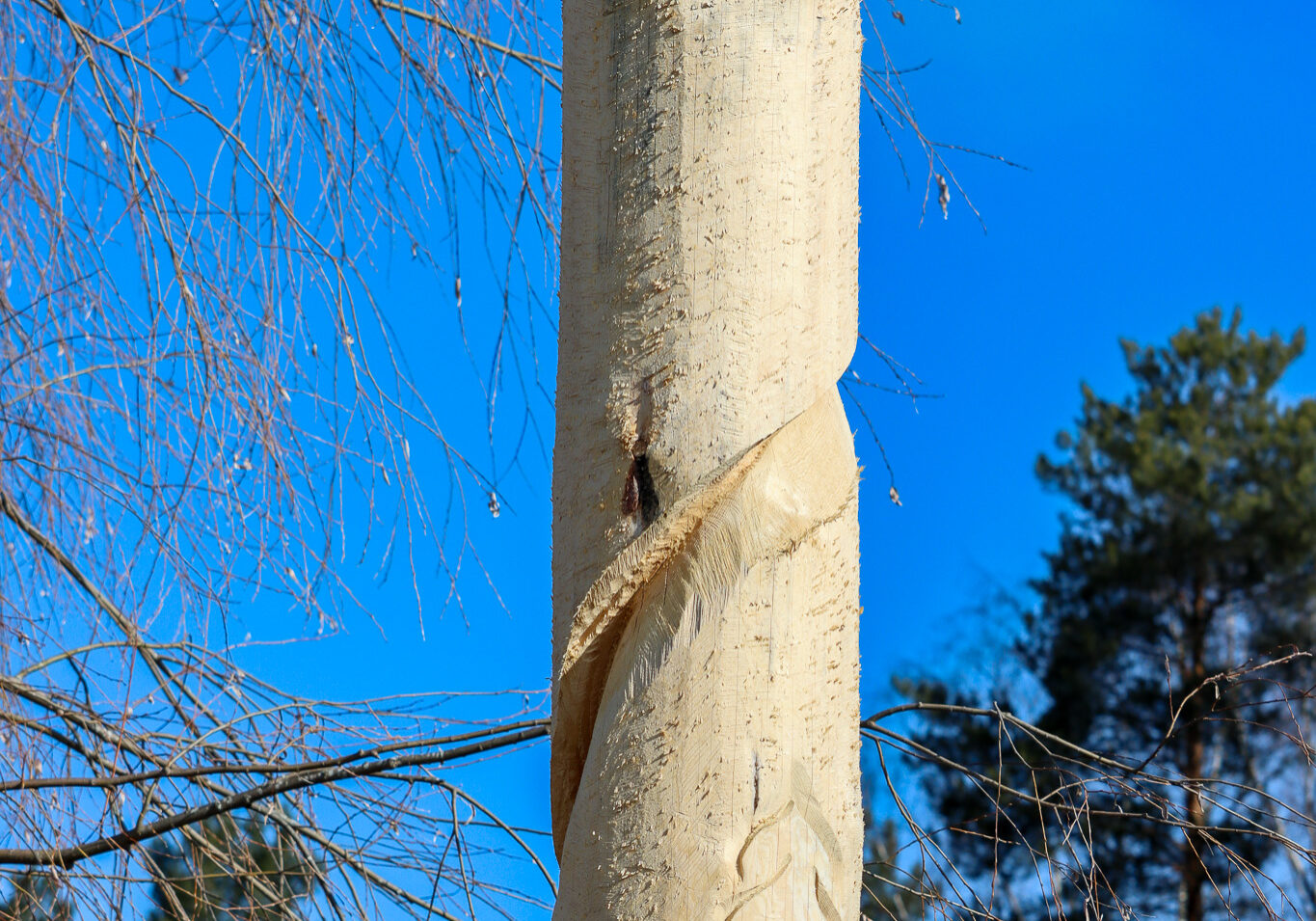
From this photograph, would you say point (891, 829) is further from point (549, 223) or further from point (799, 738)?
point (799, 738)

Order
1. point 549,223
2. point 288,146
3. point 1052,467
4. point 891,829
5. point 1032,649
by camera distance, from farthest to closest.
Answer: point 1052,467 → point 1032,649 → point 891,829 → point 549,223 → point 288,146

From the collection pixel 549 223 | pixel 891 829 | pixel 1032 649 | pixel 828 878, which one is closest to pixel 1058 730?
pixel 1032 649

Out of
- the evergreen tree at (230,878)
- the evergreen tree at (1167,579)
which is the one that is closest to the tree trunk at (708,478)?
the evergreen tree at (230,878)

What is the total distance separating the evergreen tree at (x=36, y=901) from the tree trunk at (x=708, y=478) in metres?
1.11

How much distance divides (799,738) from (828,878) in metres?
0.08

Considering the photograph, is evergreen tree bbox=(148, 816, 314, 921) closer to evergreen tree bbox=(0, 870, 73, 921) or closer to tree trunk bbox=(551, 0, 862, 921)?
evergreen tree bbox=(0, 870, 73, 921)

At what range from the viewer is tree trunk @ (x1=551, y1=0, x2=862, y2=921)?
2.17 feet

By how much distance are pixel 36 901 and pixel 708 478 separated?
4.26 feet

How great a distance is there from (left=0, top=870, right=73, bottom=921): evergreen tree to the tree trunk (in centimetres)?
111

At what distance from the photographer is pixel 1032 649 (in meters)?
10.8

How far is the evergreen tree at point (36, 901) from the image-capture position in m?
1.56

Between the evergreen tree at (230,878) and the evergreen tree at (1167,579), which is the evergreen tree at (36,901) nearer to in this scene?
the evergreen tree at (230,878)

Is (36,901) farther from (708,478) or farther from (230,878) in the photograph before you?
(708,478)

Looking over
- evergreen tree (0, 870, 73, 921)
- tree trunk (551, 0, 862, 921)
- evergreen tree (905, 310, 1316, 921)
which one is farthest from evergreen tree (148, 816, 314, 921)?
evergreen tree (905, 310, 1316, 921)
